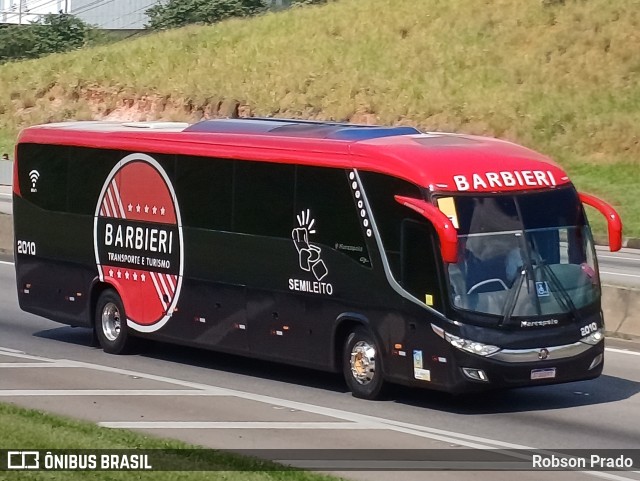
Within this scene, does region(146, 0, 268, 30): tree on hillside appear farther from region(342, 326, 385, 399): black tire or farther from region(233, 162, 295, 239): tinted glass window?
region(342, 326, 385, 399): black tire

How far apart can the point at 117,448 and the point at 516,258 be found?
192 inches

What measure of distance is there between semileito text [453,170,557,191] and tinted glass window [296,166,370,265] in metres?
1.27

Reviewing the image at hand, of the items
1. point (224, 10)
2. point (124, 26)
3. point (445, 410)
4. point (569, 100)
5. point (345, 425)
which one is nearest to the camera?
point (345, 425)

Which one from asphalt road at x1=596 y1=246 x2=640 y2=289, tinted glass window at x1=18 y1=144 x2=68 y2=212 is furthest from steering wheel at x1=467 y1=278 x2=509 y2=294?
asphalt road at x1=596 y1=246 x2=640 y2=289

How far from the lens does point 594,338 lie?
14023 millimetres

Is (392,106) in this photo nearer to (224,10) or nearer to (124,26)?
(224,10)

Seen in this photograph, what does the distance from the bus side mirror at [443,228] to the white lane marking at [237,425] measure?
1.76 metres

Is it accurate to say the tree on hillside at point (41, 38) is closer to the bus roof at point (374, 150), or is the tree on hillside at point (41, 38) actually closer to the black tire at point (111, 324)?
the black tire at point (111, 324)

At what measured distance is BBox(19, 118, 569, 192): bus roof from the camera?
13.8m

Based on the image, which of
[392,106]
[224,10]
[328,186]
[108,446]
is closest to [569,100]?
[392,106]

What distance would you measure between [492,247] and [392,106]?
36317 mm

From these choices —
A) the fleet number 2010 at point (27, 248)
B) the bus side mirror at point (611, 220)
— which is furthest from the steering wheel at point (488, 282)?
the fleet number 2010 at point (27, 248)

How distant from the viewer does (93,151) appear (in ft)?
59.0

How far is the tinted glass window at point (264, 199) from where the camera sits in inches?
599
